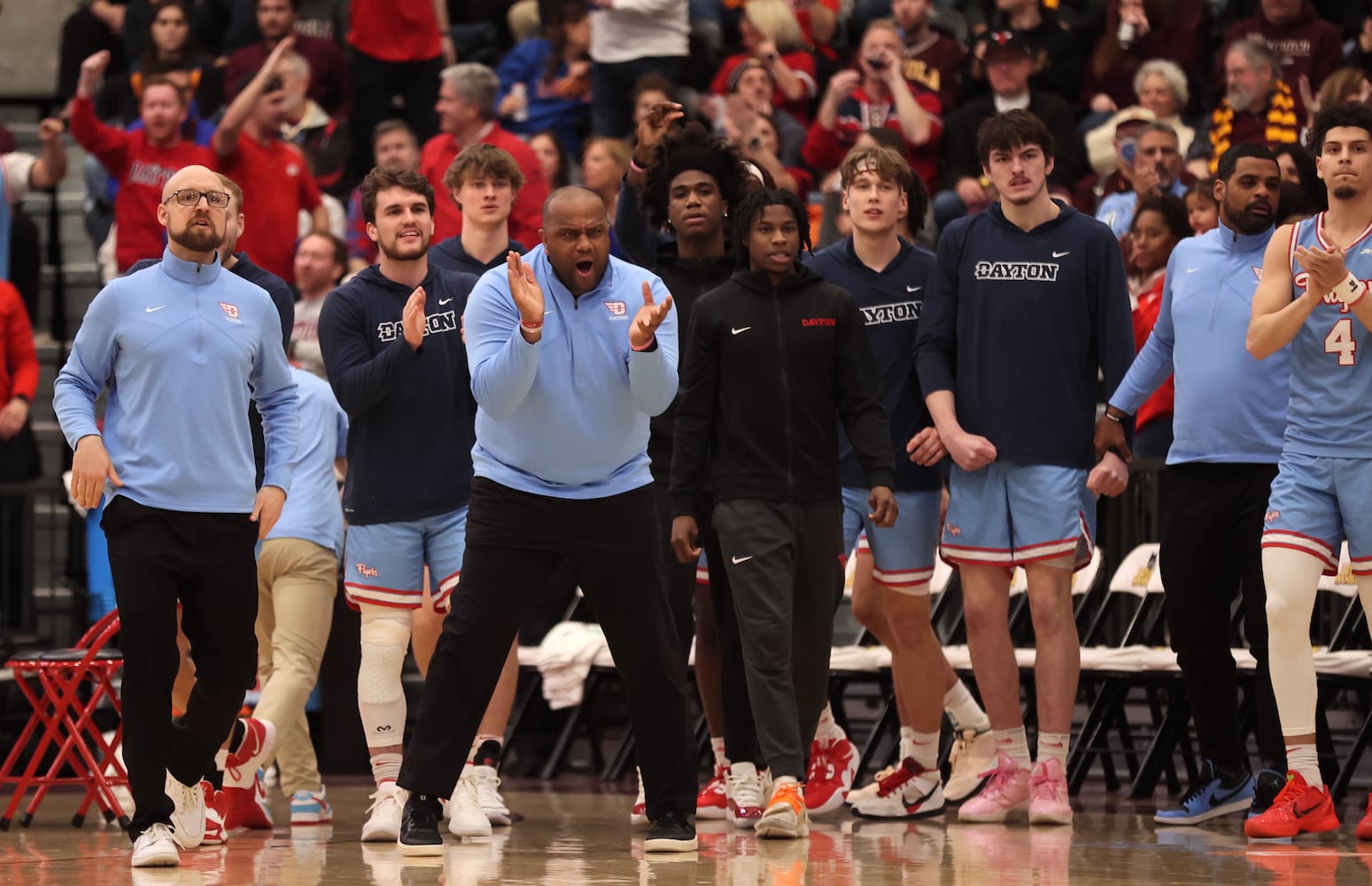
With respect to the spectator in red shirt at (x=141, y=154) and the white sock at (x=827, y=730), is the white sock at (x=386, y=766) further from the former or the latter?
the spectator in red shirt at (x=141, y=154)

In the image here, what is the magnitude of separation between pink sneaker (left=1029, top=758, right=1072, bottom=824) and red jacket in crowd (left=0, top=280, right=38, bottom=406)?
6.41m

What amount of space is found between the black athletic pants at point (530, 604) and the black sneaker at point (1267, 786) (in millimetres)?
2252

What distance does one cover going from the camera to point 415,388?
7.51 meters

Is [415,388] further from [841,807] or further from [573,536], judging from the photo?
[841,807]

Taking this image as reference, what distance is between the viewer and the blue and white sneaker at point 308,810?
27.1 feet

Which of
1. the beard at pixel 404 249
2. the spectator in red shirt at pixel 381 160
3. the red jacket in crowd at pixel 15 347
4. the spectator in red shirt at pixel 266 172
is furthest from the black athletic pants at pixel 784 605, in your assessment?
the spectator in red shirt at pixel 266 172

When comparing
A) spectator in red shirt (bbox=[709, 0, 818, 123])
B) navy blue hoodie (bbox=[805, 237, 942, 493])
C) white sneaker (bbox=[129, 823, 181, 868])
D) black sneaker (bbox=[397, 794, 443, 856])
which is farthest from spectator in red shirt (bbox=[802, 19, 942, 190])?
white sneaker (bbox=[129, 823, 181, 868])

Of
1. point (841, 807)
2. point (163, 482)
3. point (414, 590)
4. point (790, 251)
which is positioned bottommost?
point (841, 807)

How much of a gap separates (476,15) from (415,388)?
8.96m

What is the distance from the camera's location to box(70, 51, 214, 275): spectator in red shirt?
12617 millimetres

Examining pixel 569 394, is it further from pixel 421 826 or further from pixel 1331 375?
pixel 1331 375

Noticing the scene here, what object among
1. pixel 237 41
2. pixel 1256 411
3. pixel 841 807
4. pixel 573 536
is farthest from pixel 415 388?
pixel 237 41

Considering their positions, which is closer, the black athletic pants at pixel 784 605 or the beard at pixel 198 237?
the beard at pixel 198 237

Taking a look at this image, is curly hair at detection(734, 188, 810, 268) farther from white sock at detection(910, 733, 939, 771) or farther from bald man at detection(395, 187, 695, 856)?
white sock at detection(910, 733, 939, 771)
